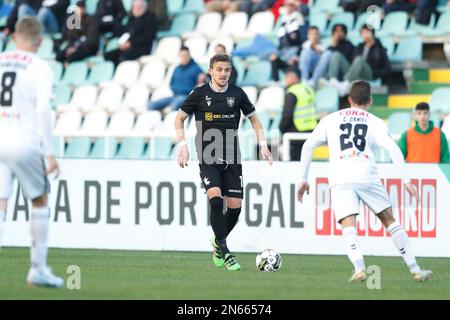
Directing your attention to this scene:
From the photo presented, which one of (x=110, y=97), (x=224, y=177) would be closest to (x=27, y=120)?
(x=224, y=177)

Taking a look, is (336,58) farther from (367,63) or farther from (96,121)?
(96,121)

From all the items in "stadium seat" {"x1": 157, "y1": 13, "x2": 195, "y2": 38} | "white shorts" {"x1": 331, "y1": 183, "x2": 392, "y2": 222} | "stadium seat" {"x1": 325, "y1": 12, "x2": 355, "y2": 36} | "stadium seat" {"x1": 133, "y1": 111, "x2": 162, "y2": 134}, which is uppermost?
"stadium seat" {"x1": 157, "y1": 13, "x2": 195, "y2": 38}

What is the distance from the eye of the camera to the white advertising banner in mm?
15805

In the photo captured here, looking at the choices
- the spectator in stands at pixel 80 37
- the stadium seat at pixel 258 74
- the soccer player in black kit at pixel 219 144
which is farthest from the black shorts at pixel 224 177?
the spectator in stands at pixel 80 37

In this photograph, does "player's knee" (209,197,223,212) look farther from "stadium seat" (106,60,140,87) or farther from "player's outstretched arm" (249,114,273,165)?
"stadium seat" (106,60,140,87)

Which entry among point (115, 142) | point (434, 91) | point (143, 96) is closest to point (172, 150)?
point (115, 142)

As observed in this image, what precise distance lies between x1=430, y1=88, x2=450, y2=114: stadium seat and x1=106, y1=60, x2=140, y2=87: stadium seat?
644cm

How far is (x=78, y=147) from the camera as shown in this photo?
21.5 m

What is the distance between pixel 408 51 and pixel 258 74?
267cm

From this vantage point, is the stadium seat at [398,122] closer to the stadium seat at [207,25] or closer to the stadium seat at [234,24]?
the stadium seat at [234,24]

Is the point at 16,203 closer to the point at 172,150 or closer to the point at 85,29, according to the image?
the point at 172,150

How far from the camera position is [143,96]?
23.0 m

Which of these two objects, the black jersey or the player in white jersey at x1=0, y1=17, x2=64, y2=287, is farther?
the black jersey

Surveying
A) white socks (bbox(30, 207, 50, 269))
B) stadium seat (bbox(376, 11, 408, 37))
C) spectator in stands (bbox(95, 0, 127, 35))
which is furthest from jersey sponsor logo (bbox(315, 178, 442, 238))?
spectator in stands (bbox(95, 0, 127, 35))
